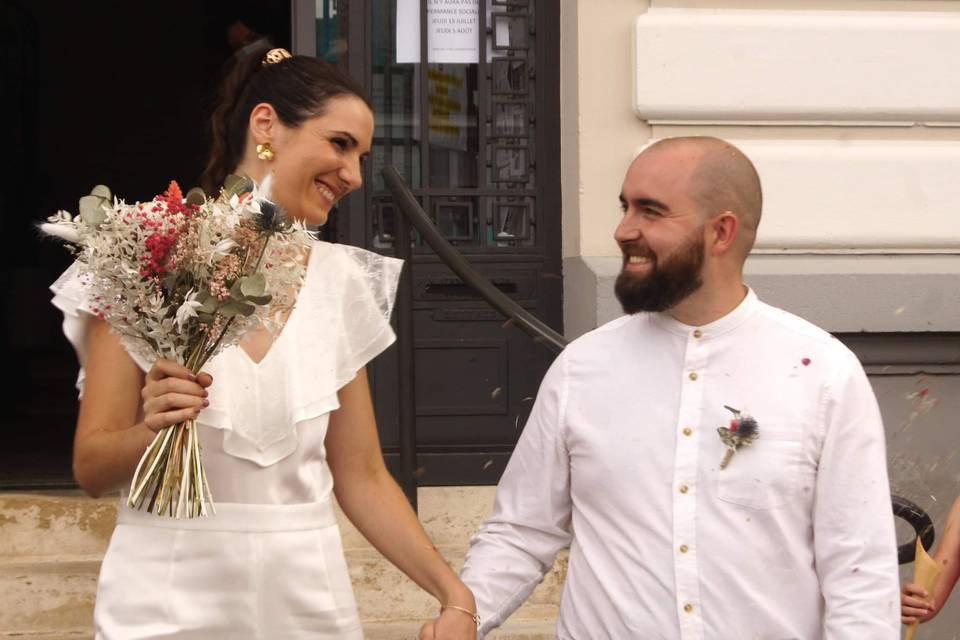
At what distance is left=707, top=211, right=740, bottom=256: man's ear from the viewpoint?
9.64ft

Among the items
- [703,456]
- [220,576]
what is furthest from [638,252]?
[220,576]

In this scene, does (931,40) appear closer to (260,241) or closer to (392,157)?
(392,157)

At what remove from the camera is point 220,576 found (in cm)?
273

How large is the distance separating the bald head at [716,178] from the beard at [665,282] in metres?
0.09

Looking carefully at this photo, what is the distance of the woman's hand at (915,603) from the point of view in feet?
11.2

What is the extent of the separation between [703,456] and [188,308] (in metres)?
1.00

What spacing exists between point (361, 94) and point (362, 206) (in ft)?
9.87

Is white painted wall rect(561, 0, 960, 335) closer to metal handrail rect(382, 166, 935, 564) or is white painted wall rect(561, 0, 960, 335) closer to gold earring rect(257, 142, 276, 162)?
metal handrail rect(382, 166, 935, 564)

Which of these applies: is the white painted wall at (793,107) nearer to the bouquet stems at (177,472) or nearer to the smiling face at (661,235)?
the smiling face at (661,235)

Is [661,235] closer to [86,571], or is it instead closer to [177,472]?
[177,472]

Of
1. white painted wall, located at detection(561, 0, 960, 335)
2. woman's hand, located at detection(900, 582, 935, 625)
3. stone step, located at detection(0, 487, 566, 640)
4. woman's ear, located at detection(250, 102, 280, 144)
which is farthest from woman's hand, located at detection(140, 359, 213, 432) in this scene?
white painted wall, located at detection(561, 0, 960, 335)

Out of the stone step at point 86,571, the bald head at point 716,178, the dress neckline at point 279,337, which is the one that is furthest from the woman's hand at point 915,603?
the stone step at point 86,571

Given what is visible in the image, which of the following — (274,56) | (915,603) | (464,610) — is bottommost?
(915,603)

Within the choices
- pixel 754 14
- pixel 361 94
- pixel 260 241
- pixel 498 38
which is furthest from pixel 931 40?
pixel 260 241
